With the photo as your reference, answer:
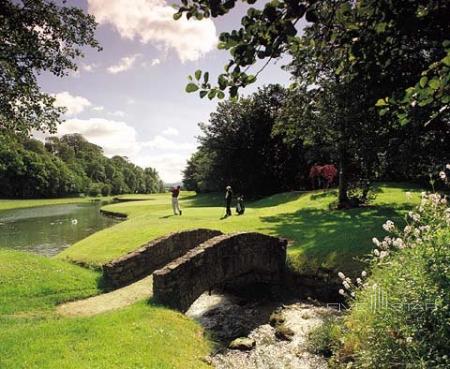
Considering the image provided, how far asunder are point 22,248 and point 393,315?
95.5ft

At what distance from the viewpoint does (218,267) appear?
639 inches

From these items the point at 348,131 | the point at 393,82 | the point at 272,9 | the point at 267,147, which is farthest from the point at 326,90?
the point at 267,147

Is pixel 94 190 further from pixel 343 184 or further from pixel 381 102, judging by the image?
pixel 381 102

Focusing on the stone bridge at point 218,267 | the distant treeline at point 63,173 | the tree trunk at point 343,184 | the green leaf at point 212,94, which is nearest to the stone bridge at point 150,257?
the stone bridge at point 218,267

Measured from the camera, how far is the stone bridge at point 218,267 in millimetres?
13328

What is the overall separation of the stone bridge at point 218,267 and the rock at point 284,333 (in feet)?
10.6

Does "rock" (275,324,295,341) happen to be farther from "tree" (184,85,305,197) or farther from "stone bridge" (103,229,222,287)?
"tree" (184,85,305,197)

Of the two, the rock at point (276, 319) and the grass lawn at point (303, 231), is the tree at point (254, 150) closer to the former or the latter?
the grass lawn at point (303, 231)

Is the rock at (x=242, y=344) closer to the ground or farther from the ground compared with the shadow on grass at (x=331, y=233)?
closer to the ground

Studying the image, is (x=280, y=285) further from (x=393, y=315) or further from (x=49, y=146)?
(x=49, y=146)

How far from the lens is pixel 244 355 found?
39.0ft

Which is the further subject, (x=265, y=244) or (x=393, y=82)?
(x=265, y=244)

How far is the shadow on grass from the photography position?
18209 millimetres

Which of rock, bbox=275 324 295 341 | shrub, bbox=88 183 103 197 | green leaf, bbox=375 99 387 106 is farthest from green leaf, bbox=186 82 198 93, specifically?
shrub, bbox=88 183 103 197
